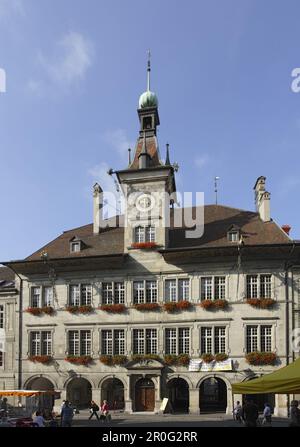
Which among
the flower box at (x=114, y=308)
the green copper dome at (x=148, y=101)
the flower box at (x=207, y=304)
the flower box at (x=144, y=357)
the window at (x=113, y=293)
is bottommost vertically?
the flower box at (x=144, y=357)

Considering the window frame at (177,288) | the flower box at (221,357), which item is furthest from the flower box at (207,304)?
the flower box at (221,357)

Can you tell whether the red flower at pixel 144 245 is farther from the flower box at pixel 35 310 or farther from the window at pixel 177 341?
the flower box at pixel 35 310

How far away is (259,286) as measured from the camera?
30797 millimetres

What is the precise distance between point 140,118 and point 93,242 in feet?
36.3

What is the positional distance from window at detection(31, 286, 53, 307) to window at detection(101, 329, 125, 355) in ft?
15.1

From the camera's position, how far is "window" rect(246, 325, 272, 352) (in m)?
30.2

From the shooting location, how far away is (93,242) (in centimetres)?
3534

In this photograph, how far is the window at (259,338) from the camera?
99.0 ft

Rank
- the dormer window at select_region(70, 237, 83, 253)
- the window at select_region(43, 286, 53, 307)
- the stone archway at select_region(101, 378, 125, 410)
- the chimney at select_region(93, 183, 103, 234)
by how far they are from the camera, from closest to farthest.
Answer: the stone archway at select_region(101, 378, 125, 410) < the window at select_region(43, 286, 53, 307) < the dormer window at select_region(70, 237, 83, 253) < the chimney at select_region(93, 183, 103, 234)

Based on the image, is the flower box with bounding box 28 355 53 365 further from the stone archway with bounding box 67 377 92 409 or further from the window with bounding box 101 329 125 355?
the window with bounding box 101 329 125 355

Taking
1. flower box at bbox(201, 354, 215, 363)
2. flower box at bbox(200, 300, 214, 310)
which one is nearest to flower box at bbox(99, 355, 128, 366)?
flower box at bbox(201, 354, 215, 363)

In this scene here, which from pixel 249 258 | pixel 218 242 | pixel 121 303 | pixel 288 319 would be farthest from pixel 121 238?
pixel 288 319

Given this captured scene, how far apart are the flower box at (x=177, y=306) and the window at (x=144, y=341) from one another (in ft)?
5.80

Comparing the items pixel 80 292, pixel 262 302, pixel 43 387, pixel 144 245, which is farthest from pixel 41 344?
pixel 262 302
